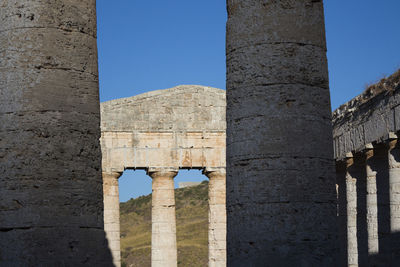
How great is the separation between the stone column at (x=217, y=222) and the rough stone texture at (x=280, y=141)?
47.7 ft

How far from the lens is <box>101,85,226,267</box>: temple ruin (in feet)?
86.0

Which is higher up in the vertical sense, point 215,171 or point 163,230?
point 215,171

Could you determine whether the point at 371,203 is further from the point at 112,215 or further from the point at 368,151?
the point at 112,215

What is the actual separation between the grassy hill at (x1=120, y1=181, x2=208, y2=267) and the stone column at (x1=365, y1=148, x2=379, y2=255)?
23821 mm

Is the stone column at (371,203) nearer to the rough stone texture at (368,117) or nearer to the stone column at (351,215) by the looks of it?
the rough stone texture at (368,117)

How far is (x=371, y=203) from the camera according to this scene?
2112cm

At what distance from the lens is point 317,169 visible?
34.7ft

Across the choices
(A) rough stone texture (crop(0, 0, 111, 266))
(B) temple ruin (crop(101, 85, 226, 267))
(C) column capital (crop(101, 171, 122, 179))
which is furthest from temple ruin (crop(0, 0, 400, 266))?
(B) temple ruin (crop(101, 85, 226, 267))

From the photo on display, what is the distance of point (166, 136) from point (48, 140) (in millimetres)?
16062

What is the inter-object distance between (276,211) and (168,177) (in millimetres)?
16059

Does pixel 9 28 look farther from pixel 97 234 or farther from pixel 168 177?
pixel 168 177

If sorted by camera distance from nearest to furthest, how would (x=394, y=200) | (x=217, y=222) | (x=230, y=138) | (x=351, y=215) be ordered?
(x=230, y=138), (x=394, y=200), (x=351, y=215), (x=217, y=222)

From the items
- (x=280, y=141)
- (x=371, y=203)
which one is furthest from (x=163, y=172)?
(x=280, y=141)

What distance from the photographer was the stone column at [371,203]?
68.3 feet
